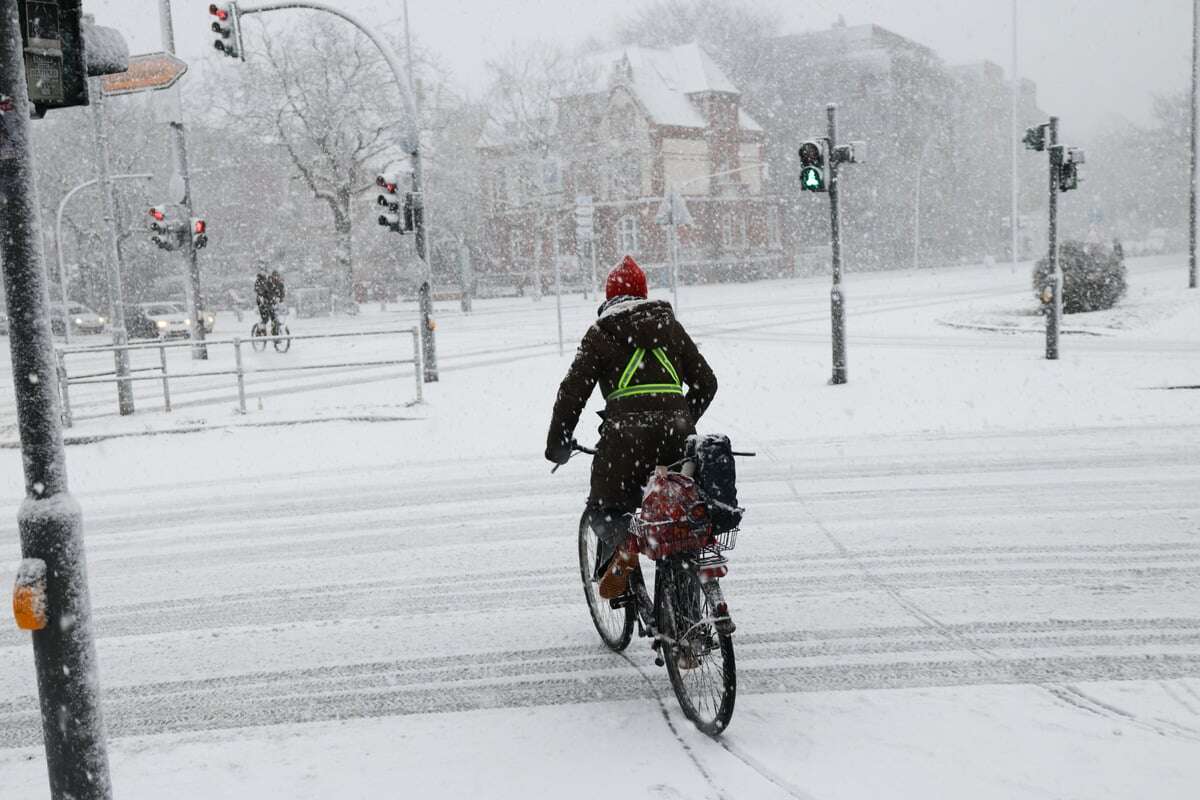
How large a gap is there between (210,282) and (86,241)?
638cm

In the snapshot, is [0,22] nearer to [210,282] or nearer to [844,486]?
[844,486]

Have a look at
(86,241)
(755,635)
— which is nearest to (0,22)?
(755,635)

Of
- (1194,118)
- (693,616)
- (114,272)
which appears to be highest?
(1194,118)

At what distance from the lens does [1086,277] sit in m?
23.9

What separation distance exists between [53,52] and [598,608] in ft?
11.2

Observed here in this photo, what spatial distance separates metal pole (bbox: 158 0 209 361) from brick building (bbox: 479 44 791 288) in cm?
2839

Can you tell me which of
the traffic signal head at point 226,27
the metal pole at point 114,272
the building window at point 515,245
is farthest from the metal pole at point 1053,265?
the building window at point 515,245

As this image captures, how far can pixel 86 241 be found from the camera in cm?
5659

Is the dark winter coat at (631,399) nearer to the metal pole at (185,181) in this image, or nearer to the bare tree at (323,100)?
the metal pole at (185,181)

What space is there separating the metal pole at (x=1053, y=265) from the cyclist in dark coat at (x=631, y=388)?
43.9ft

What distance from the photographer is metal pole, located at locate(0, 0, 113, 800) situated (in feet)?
10.4

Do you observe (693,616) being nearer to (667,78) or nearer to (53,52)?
(53,52)

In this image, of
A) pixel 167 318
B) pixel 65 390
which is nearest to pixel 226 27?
pixel 65 390

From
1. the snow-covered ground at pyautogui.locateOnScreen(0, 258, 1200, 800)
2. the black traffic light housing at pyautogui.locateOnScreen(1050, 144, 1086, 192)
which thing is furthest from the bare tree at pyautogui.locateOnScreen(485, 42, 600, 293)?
the snow-covered ground at pyautogui.locateOnScreen(0, 258, 1200, 800)
